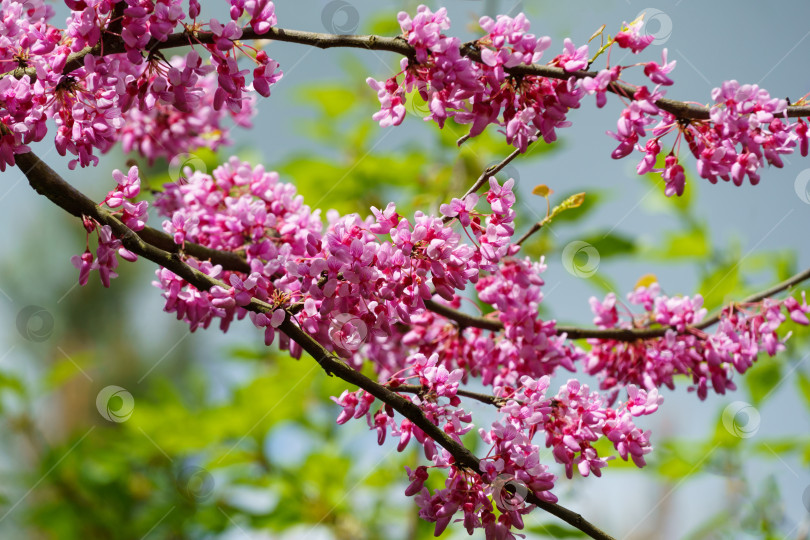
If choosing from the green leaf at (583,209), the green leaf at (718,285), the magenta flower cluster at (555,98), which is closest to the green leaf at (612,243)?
the green leaf at (583,209)

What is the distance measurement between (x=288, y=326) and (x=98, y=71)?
0.48 m

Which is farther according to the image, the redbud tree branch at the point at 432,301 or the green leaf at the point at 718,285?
the green leaf at the point at 718,285

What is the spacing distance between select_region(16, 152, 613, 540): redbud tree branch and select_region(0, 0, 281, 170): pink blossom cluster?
54 mm

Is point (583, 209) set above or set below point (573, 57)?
above

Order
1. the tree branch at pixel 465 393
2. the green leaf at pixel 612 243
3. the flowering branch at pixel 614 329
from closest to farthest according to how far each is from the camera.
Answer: the tree branch at pixel 465 393 → the flowering branch at pixel 614 329 → the green leaf at pixel 612 243

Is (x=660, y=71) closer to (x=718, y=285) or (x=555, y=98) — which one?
(x=555, y=98)

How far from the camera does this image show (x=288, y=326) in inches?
40.8

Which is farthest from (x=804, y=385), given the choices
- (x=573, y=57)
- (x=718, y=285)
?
(x=573, y=57)

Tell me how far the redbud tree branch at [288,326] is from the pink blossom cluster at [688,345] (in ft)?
1.99

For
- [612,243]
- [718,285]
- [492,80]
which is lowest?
[492,80]

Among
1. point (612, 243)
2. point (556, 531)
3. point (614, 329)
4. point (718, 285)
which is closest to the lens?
point (614, 329)

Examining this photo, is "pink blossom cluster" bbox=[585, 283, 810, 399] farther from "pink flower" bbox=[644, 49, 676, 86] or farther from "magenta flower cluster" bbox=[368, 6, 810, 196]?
"pink flower" bbox=[644, 49, 676, 86]

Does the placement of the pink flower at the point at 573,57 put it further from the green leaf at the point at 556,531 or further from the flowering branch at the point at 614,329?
the green leaf at the point at 556,531

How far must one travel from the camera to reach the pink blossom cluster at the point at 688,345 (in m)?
1.56
